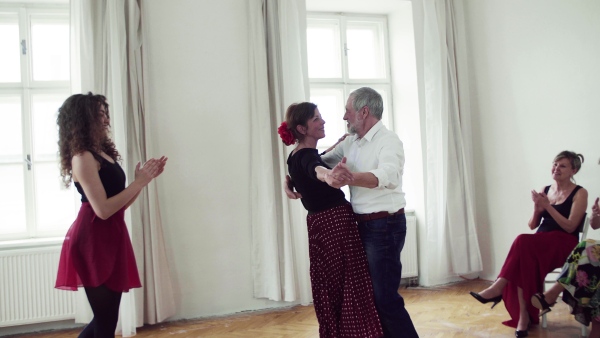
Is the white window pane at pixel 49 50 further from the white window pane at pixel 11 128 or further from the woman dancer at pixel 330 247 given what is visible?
the woman dancer at pixel 330 247

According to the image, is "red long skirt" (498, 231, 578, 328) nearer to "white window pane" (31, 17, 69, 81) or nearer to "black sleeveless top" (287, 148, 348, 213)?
"black sleeveless top" (287, 148, 348, 213)

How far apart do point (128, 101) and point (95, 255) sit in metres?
2.17

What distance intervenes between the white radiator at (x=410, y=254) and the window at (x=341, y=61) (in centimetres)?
110

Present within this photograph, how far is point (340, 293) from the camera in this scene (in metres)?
2.69

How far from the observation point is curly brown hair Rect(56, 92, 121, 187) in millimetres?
2393

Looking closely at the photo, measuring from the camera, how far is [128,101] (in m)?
4.27

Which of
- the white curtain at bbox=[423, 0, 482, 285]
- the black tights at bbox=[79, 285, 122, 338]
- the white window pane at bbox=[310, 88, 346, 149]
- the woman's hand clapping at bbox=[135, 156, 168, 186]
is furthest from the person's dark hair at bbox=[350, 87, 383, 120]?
the white window pane at bbox=[310, 88, 346, 149]

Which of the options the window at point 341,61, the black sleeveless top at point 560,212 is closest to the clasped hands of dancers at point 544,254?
the black sleeveless top at point 560,212

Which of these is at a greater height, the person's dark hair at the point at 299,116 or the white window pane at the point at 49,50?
the white window pane at the point at 49,50

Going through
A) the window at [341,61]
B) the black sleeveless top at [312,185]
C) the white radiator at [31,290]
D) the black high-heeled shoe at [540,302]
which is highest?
the window at [341,61]

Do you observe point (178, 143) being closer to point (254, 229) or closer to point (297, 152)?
point (254, 229)

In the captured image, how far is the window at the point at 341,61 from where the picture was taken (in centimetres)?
548

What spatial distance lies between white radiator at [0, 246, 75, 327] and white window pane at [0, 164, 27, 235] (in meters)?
0.44

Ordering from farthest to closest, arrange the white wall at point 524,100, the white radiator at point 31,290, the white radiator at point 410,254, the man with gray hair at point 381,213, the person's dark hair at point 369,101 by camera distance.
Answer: the white radiator at point 410,254
the white wall at point 524,100
the white radiator at point 31,290
the person's dark hair at point 369,101
the man with gray hair at point 381,213
